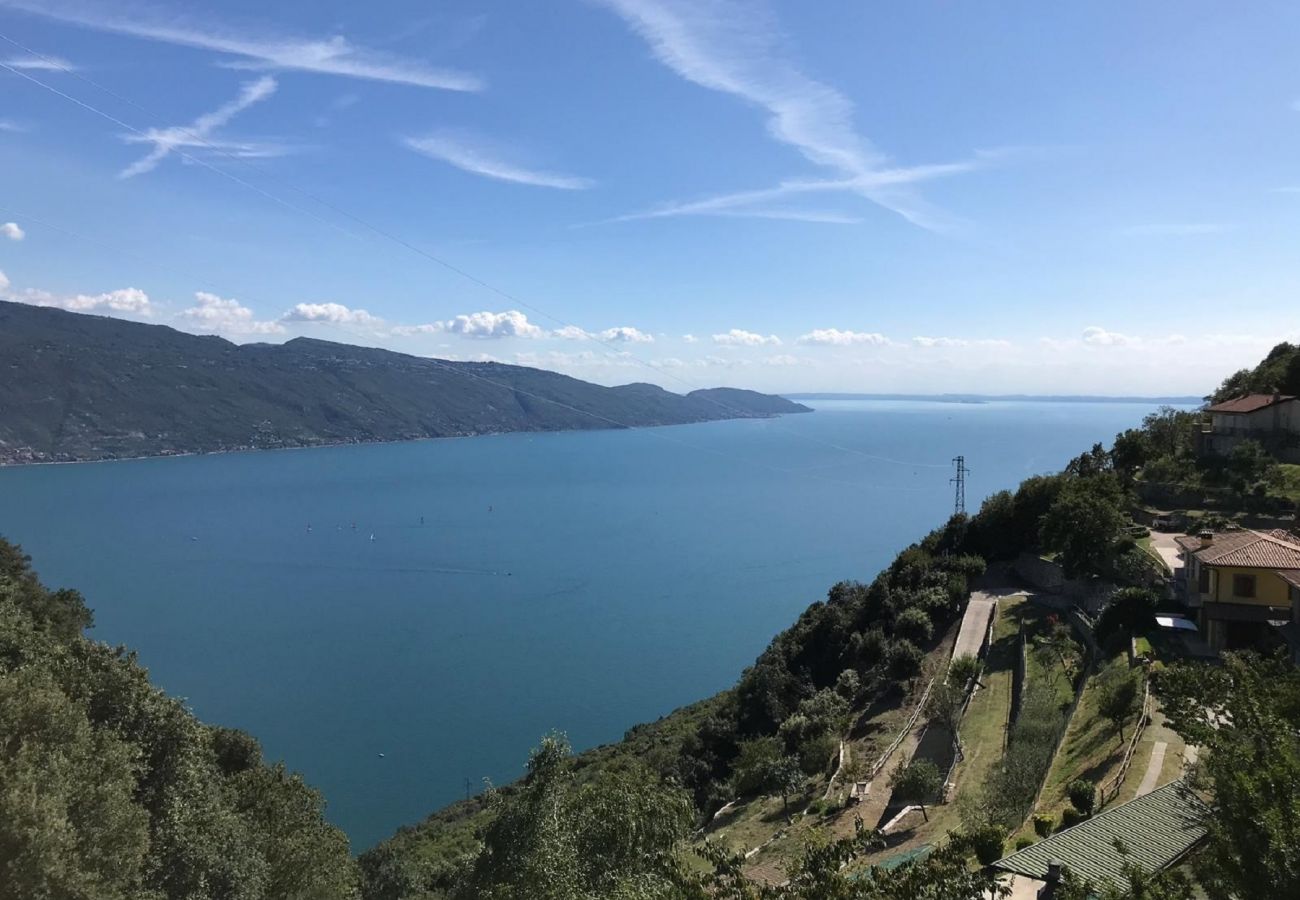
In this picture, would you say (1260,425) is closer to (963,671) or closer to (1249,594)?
(1249,594)

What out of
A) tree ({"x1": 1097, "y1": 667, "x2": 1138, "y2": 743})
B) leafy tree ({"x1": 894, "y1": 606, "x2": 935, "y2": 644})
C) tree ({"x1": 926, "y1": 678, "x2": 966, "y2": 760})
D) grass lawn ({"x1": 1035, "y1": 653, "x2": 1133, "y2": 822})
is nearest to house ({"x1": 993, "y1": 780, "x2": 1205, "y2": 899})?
grass lawn ({"x1": 1035, "y1": 653, "x2": 1133, "y2": 822})

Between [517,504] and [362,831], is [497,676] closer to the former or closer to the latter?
[362,831]

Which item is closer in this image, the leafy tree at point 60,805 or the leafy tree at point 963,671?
the leafy tree at point 60,805

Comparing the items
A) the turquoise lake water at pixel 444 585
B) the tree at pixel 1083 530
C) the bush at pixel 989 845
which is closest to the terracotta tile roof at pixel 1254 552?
the tree at pixel 1083 530

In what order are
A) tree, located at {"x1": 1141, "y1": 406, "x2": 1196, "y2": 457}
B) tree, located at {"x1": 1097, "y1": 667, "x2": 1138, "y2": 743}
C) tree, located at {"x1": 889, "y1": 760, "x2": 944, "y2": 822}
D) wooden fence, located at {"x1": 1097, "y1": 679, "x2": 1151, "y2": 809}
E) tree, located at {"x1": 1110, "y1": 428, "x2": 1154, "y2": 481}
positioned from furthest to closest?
1. tree, located at {"x1": 1141, "y1": 406, "x2": 1196, "y2": 457}
2. tree, located at {"x1": 1110, "y1": 428, "x2": 1154, "y2": 481}
3. tree, located at {"x1": 889, "y1": 760, "x2": 944, "y2": 822}
4. tree, located at {"x1": 1097, "y1": 667, "x2": 1138, "y2": 743}
5. wooden fence, located at {"x1": 1097, "y1": 679, "x2": 1151, "y2": 809}

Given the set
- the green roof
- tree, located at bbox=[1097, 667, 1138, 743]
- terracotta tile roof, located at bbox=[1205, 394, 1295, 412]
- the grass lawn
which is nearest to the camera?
the green roof

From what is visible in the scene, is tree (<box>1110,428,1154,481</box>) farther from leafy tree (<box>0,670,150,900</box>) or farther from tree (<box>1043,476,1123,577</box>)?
Result: leafy tree (<box>0,670,150,900</box>)

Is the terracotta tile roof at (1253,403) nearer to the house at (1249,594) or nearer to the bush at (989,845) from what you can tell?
the house at (1249,594)

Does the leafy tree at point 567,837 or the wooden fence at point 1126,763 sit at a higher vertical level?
the leafy tree at point 567,837
